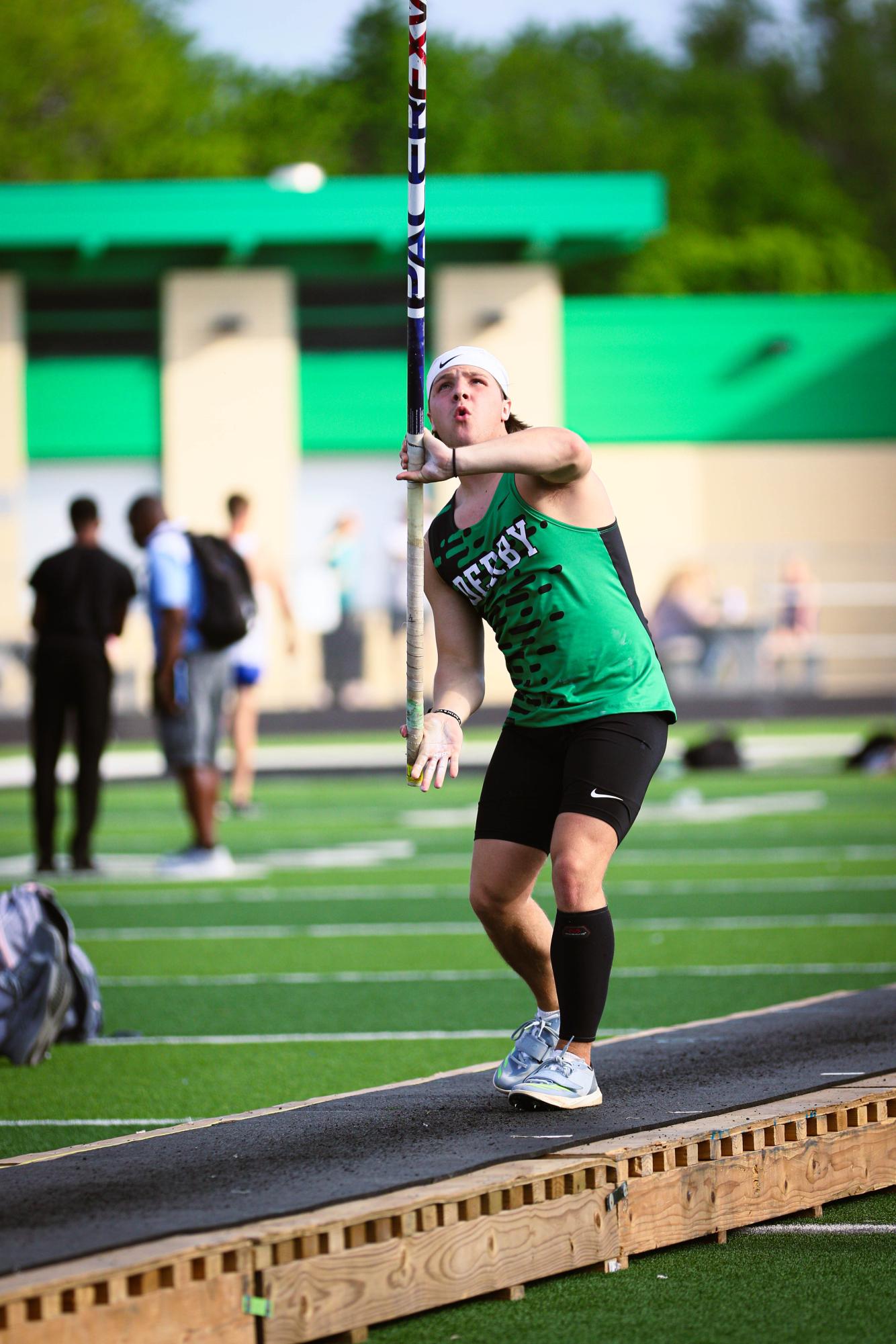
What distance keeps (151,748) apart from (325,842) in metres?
11.2

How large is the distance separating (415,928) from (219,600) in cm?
248

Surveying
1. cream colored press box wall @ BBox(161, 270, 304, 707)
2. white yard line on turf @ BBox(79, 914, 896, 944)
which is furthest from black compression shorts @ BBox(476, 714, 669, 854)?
cream colored press box wall @ BBox(161, 270, 304, 707)

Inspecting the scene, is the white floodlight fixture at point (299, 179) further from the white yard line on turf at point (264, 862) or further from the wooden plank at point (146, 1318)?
the wooden plank at point (146, 1318)

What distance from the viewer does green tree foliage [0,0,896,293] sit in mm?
58281

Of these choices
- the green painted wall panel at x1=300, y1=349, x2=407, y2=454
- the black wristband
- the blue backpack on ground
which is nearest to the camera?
the black wristband

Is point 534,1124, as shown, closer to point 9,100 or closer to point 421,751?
point 421,751

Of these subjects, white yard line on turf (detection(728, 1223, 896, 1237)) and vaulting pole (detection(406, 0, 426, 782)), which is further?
vaulting pole (detection(406, 0, 426, 782))

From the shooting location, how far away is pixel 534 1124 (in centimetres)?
497

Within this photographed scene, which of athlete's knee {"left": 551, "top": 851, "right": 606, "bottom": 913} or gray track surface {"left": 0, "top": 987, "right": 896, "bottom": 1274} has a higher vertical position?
athlete's knee {"left": 551, "top": 851, "right": 606, "bottom": 913}

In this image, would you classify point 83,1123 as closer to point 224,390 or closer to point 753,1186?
point 753,1186

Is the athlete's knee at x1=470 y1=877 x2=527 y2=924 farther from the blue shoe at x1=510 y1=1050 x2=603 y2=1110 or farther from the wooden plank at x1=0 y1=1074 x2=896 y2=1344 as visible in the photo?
the wooden plank at x1=0 y1=1074 x2=896 y2=1344

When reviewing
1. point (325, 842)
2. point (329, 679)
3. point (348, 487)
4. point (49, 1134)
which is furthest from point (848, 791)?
point (348, 487)

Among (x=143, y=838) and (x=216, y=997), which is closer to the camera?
(x=216, y=997)

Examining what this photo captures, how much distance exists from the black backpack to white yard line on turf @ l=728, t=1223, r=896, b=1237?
288 inches
